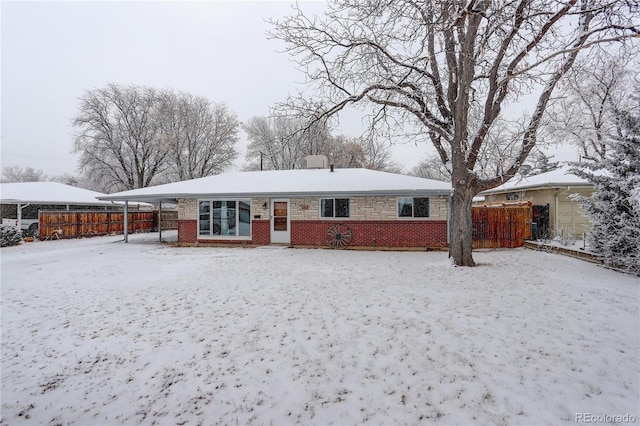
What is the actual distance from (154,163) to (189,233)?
18.2m

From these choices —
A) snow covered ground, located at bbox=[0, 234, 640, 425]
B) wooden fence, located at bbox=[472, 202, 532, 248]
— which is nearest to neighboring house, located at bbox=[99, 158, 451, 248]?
wooden fence, located at bbox=[472, 202, 532, 248]

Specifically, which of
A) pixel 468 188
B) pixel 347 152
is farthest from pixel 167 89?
pixel 468 188

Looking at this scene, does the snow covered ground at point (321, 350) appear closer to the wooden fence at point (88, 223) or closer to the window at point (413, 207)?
the window at point (413, 207)

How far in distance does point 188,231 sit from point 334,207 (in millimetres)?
7281

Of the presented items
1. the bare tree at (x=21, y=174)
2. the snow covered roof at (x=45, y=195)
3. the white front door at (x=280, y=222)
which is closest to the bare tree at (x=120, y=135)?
the snow covered roof at (x=45, y=195)

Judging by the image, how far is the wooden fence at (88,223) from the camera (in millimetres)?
16777

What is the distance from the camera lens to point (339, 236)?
1300cm

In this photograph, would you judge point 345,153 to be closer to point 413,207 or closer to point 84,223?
point 413,207

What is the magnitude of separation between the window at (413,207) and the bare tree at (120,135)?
77.6 ft

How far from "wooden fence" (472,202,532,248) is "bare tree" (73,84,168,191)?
26.4m

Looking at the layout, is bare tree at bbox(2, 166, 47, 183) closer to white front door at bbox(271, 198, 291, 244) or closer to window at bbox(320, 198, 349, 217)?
white front door at bbox(271, 198, 291, 244)

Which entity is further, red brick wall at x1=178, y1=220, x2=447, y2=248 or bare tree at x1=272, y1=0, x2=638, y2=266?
red brick wall at x1=178, y1=220, x2=447, y2=248

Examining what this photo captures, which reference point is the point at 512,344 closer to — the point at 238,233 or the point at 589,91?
the point at 238,233

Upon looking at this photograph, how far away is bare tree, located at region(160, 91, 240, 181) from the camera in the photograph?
28.5 meters
